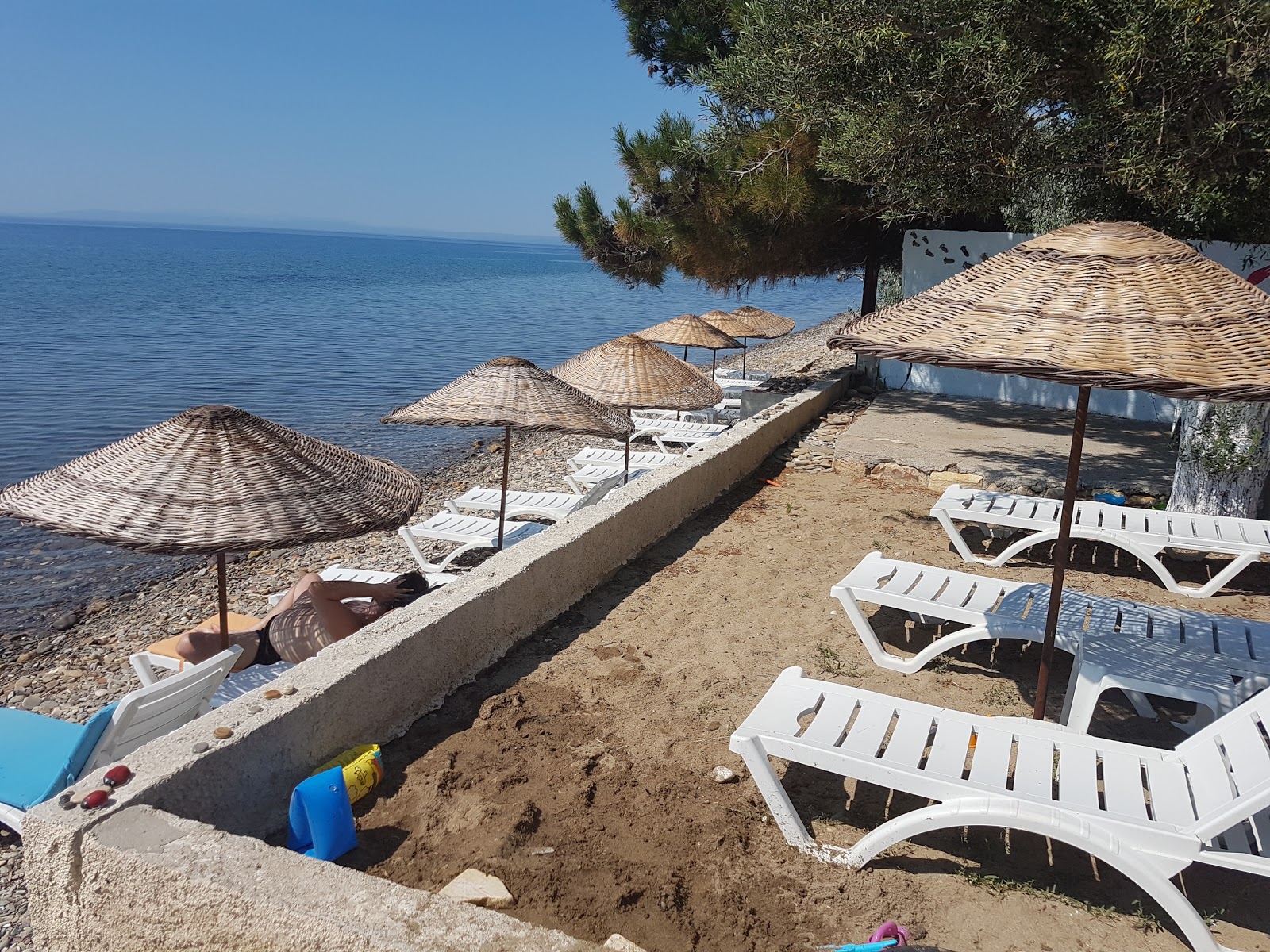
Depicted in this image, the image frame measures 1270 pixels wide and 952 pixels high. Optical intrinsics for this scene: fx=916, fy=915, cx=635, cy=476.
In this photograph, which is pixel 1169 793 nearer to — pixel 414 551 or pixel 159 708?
pixel 159 708

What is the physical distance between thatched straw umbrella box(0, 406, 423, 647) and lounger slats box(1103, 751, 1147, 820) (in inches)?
108

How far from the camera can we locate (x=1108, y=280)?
2885 mm

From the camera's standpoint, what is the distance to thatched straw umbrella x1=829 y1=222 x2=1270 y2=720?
2582mm

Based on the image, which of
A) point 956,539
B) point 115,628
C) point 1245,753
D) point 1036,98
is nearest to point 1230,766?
point 1245,753

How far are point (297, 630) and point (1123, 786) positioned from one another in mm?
3435

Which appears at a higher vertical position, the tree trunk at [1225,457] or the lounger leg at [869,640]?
the tree trunk at [1225,457]

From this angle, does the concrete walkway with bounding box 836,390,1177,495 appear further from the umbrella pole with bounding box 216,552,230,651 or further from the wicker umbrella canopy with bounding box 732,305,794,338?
the umbrella pole with bounding box 216,552,230,651

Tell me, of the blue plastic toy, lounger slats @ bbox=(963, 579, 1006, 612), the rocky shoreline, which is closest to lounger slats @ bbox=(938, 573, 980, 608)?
lounger slats @ bbox=(963, 579, 1006, 612)

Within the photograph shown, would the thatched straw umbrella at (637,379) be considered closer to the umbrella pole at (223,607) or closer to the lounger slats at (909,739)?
the umbrella pole at (223,607)

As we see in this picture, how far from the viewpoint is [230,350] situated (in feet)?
89.0

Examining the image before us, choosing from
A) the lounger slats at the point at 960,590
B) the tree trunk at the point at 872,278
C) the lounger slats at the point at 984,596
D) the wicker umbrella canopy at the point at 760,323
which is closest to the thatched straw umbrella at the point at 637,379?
the lounger slats at the point at 960,590

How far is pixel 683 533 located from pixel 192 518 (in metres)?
3.35

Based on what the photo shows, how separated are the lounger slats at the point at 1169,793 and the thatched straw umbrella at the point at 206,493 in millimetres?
2849

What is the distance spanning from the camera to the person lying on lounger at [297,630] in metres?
4.30
